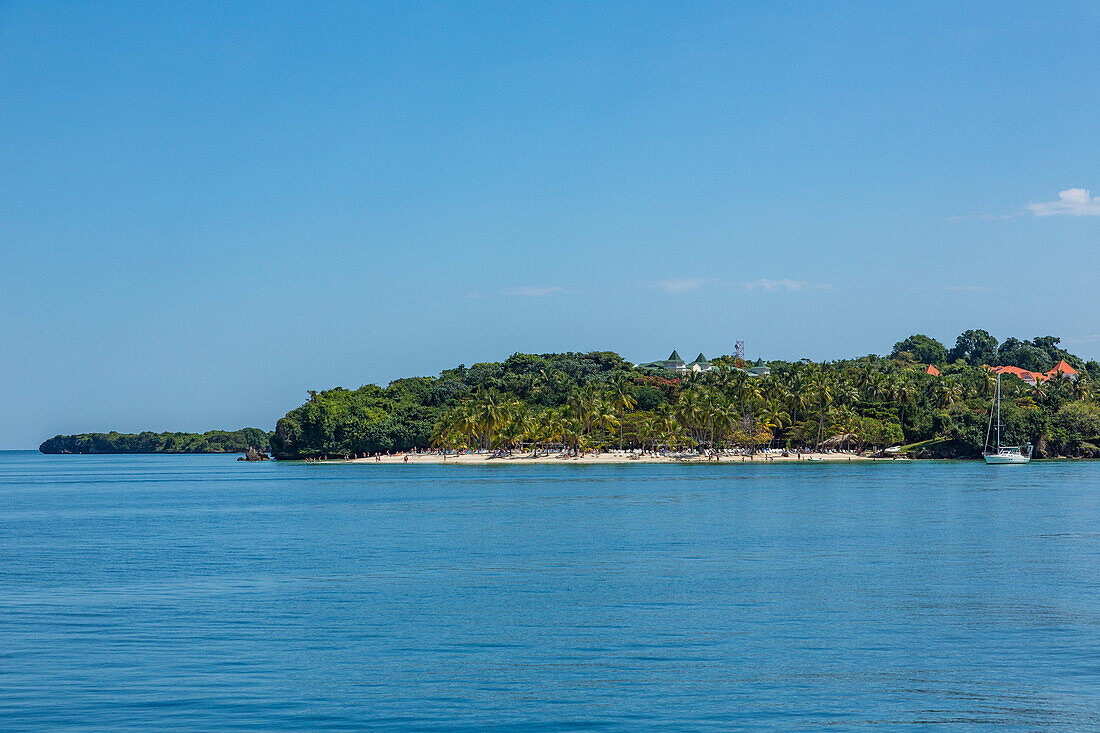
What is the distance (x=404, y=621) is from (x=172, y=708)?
29.5 ft

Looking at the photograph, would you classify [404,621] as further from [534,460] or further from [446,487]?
[534,460]

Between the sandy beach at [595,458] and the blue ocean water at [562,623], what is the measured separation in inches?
3347

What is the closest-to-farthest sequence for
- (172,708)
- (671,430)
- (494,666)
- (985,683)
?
1. (172,708)
2. (985,683)
3. (494,666)
4. (671,430)

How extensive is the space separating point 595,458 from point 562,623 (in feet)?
413

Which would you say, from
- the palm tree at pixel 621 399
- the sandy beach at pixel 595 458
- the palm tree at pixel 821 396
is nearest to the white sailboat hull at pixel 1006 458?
the sandy beach at pixel 595 458

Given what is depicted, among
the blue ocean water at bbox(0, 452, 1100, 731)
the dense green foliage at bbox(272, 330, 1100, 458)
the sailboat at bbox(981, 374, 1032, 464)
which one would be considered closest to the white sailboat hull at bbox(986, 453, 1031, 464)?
the sailboat at bbox(981, 374, 1032, 464)

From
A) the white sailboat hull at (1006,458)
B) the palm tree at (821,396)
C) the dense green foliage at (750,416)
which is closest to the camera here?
the white sailboat hull at (1006,458)

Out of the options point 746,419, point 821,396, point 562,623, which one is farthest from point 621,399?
point 562,623

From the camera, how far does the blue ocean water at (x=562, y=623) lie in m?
18.9

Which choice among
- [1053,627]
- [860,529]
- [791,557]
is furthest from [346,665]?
[860,529]

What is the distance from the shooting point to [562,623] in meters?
26.8

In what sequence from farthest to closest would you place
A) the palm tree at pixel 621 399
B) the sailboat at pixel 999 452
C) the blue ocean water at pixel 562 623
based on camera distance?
1. the palm tree at pixel 621 399
2. the sailboat at pixel 999 452
3. the blue ocean water at pixel 562 623

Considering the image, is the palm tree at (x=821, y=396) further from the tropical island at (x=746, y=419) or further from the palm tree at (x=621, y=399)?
the palm tree at (x=621, y=399)

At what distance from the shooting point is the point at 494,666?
22172 millimetres
